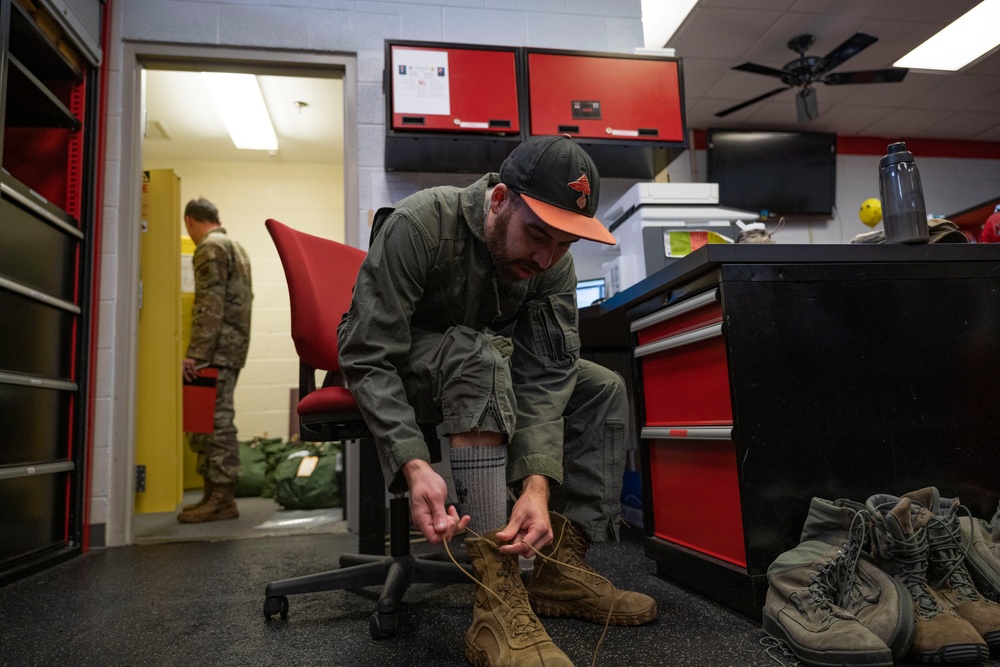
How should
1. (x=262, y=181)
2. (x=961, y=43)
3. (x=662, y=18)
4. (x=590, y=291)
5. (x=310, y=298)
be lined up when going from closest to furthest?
1. (x=310, y=298)
2. (x=590, y=291)
3. (x=662, y=18)
4. (x=961, y=43)
5. (x=262, y=181)

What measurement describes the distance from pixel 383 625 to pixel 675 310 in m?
0.86

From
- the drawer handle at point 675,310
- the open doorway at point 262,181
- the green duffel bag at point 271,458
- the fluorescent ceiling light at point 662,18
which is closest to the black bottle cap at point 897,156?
the drawer handle at point 675,310

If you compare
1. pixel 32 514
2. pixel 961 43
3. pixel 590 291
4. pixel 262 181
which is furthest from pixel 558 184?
pixel 961 43

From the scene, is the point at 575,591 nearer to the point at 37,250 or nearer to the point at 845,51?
the point at 37,250

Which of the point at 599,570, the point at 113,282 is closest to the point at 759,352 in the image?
the point at 599,570

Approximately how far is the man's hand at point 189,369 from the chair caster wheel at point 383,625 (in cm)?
222

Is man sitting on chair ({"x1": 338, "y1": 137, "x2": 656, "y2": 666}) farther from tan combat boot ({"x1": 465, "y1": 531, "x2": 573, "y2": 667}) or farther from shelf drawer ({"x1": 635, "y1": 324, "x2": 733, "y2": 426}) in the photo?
shelf drawer ({"x1": 635, "y1": 324, "x2": 733, "y2": 426})

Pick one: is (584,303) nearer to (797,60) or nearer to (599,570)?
(599,570)

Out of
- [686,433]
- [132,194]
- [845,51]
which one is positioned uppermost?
[845,51]

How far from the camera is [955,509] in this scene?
110 centimetres

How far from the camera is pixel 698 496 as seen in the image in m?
1.35

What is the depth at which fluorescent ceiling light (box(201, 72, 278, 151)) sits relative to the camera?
3.96m

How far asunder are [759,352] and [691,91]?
4.19 m

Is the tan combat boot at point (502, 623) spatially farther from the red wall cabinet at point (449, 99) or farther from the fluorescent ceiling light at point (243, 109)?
the fluorescent ceiling light at point (243, 109)
